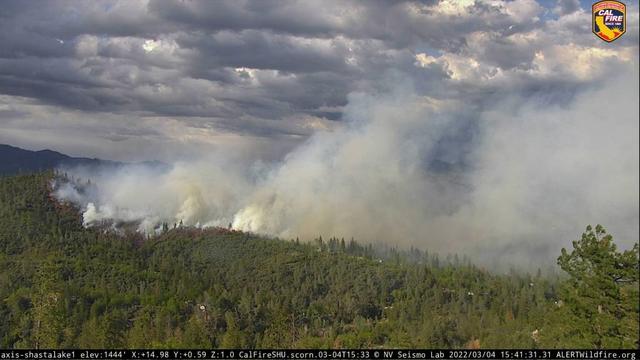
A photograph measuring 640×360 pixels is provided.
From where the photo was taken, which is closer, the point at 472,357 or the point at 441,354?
the point at 472,357

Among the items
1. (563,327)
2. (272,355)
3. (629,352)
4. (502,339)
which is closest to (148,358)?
(272,355)

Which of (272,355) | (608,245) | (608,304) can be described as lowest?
(272,355)

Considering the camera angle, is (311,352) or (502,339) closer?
(311,352)

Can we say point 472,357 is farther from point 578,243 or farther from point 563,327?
point 578,243

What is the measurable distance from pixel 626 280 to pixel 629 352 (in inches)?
412

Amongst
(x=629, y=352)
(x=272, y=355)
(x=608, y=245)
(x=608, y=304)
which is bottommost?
(x=272, y=355)

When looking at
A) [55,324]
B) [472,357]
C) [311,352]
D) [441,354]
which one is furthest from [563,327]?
[55,324]

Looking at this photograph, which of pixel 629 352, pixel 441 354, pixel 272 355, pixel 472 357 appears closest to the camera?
pixel 629 352

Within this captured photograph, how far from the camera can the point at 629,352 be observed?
78.1 m

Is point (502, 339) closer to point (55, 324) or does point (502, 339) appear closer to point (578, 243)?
point (578, 243)

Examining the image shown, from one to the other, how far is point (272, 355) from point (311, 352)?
381 inches

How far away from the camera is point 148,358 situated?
4456 inches

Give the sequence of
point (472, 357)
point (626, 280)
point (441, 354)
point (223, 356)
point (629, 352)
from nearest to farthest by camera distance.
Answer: point (629, 352) < point (626, 280) < point (472, 357) < point (441, 354) < point (223, 356)

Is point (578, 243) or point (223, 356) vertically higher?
point (578, 243)
